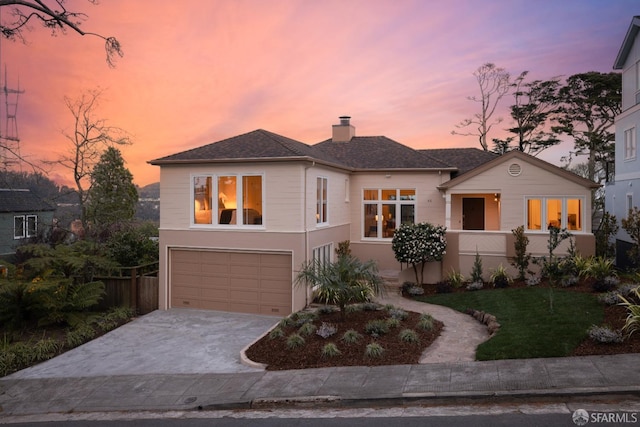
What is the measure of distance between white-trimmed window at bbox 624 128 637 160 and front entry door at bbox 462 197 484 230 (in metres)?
6.09

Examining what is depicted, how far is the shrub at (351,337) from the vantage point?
33.3 ft

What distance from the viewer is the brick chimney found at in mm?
23203

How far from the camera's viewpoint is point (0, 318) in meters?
12.9

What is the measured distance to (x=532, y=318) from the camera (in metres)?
11.1

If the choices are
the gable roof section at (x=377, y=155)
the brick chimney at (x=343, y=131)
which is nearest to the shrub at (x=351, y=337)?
the gable roof section at (x=377, y=155)

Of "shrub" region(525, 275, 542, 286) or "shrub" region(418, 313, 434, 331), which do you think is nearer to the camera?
"shrub" region(418, 313, 434, 331)

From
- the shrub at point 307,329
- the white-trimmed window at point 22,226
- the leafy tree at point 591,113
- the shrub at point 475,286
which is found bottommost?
the shrub at point 307,329

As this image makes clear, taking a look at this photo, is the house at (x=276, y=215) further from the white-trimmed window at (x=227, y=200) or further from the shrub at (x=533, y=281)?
the shrub at (x=533, y=281)

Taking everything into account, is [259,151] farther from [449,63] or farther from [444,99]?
[444,99]

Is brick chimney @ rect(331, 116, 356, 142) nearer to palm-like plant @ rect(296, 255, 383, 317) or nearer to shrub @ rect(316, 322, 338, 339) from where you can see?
palm-like plant @ rect(296, 255, 383, 317)

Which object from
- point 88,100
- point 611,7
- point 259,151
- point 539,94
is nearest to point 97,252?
point 259,151

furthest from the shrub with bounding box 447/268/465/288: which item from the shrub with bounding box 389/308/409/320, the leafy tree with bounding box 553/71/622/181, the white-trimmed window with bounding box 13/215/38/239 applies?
the white-trimmed window with bounding box 13/215/38/239

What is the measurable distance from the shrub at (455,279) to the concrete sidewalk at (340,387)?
8.00m

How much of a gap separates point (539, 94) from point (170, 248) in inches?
1167
